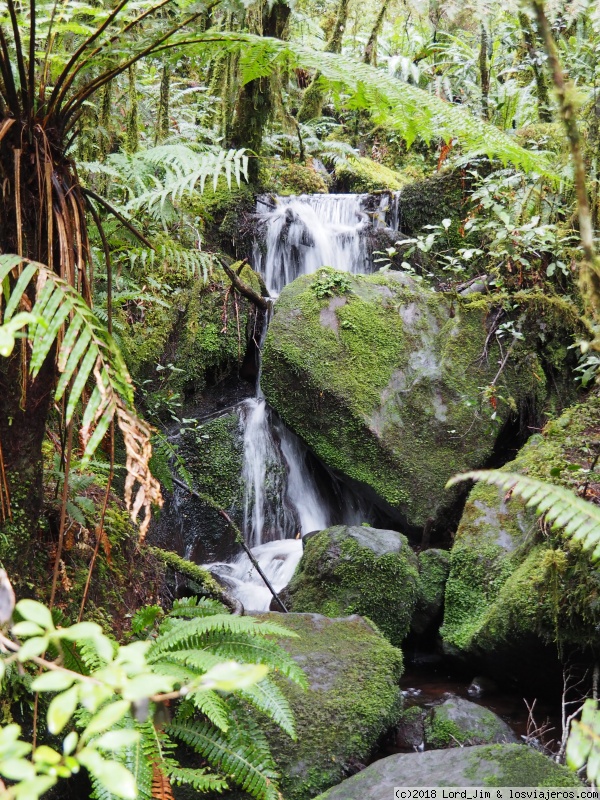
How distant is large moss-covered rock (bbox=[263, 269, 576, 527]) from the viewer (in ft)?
18.1

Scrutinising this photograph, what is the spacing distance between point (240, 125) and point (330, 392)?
11.0 ft

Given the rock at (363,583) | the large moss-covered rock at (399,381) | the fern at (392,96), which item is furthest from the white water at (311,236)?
the fern at (392,96)

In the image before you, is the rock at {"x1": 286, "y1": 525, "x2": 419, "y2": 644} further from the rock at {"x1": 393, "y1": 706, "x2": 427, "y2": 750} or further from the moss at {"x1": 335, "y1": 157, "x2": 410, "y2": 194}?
the moss at {"x1": 335, "y1": 157, "x2": 410, "y2": 194}

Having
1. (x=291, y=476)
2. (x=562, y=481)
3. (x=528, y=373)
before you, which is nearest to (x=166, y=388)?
(x=291, y=476)

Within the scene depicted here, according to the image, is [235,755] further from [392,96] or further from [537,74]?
[537,74]

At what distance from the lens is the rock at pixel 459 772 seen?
2170 millimetres

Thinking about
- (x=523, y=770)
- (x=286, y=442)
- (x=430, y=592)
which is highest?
(x=523, y=770)

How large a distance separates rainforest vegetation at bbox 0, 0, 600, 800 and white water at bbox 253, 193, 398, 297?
0.13 ft

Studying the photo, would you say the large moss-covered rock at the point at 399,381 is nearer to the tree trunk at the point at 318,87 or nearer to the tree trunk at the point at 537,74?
the tree trunk at the point at 537,74

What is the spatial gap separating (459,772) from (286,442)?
4383mm

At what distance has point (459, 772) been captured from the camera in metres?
2.29

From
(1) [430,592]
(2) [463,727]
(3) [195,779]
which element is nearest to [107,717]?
(3) [195,779]

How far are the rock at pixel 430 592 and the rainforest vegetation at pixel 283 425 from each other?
0.03 m

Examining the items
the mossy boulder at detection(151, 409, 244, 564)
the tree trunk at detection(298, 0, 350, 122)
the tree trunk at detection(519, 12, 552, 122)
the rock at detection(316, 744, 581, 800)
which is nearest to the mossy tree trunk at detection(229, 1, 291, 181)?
the tree trunk at detection(298, 0, 350, 122)
